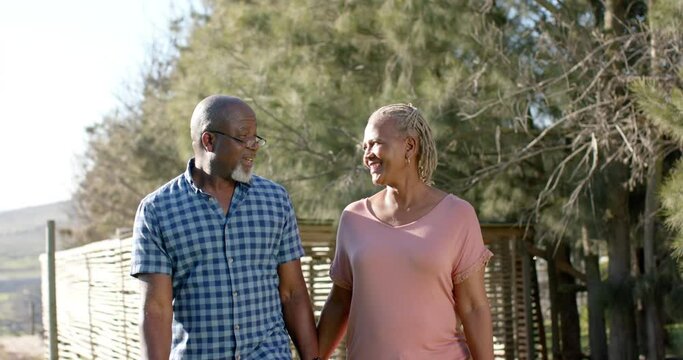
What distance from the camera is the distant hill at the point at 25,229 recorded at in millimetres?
52406

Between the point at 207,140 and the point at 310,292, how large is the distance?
23.6ft

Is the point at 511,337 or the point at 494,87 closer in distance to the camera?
the point at 494,87

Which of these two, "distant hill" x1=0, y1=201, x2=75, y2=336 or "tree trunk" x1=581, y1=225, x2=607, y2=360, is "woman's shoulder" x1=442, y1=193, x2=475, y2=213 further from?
"distant hill" x1=0, y1=201, x2=75, y2=336

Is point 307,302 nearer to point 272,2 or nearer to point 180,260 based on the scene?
point 180,260

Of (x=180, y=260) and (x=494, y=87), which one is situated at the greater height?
(x=494, y=87)

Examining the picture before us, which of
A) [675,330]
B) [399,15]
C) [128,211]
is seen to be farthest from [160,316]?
[128,211]

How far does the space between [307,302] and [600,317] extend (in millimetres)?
Answer: 8299

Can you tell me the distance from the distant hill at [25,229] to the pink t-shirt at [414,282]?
46.3 metres

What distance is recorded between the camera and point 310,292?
10648 mm

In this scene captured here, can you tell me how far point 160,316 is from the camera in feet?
11.3

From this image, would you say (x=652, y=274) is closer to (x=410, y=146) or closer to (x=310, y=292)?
(x=310, y=292)

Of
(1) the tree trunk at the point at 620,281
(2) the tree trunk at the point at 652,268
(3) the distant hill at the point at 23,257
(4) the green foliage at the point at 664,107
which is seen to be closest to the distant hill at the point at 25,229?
(3) the distant hill at the point at 23,257

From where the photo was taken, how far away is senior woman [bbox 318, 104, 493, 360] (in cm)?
355

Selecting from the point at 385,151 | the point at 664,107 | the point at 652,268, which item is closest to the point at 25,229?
the point at 652,268
